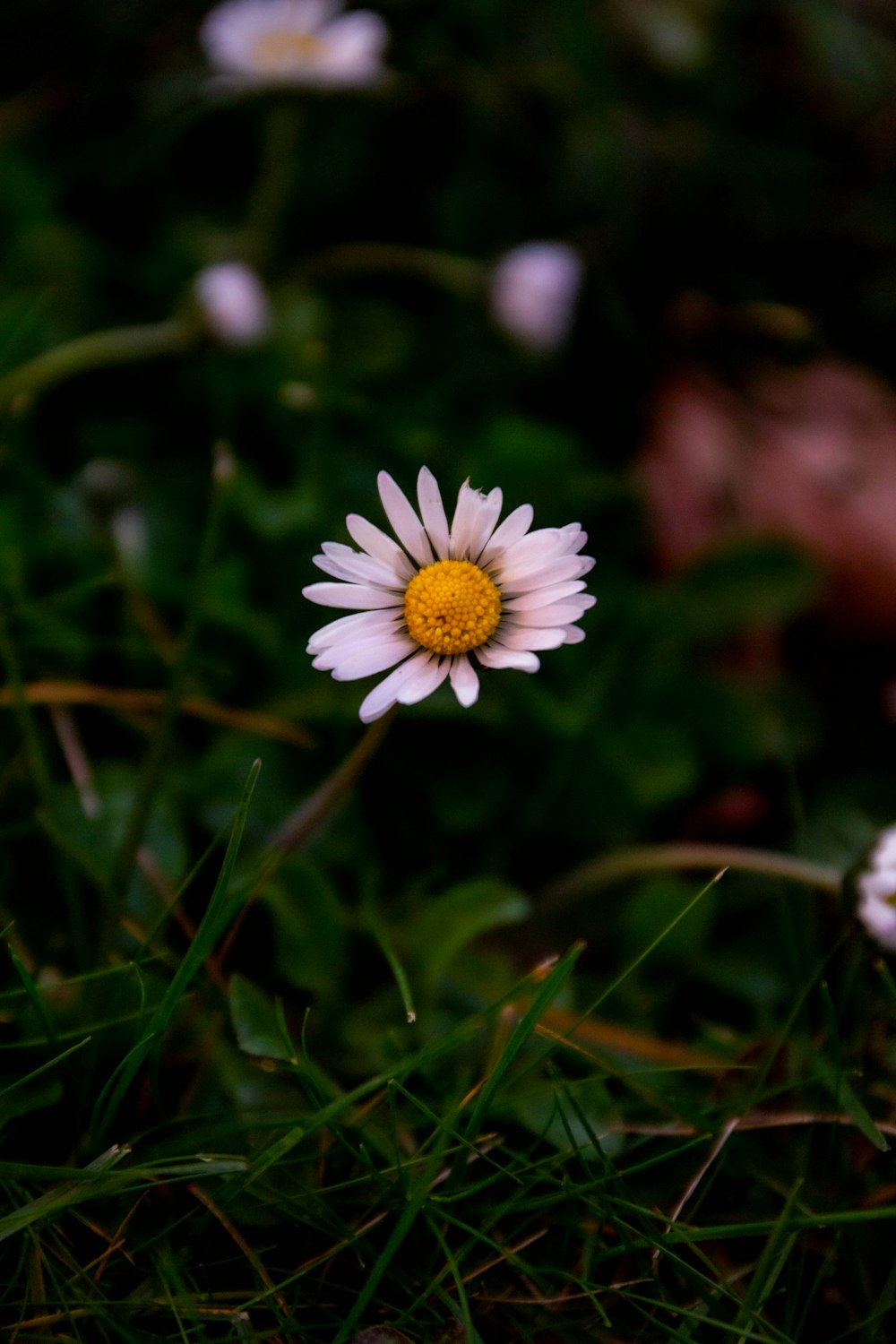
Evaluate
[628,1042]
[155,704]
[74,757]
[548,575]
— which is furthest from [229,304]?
[628,1042]

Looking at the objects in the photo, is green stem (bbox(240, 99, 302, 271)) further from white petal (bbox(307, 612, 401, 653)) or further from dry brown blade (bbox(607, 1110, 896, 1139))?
dry brown blade (bbox(607, 1110, 896, 1139))

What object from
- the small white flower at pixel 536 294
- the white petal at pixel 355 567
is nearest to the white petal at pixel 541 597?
the white petal at pixel 355 567

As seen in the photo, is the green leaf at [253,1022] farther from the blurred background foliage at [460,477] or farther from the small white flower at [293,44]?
the small white flower at [293,44]

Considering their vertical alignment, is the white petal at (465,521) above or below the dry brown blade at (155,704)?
above

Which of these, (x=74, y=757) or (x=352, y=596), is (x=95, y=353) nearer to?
(x=74, y=757)

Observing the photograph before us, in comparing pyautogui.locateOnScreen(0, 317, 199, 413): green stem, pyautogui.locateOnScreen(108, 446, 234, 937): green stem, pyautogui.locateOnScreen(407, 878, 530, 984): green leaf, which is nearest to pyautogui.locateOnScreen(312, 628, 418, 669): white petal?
pyautogui.locateOnScreen(108, 446, 234, 937): green stem

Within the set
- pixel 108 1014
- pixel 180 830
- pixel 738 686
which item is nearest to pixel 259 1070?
pixel 108 1014

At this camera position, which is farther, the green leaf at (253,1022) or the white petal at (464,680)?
the green leaf at (253,1022)

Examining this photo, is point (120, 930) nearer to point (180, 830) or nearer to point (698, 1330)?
point (180, 830)
